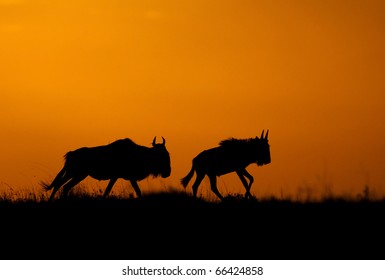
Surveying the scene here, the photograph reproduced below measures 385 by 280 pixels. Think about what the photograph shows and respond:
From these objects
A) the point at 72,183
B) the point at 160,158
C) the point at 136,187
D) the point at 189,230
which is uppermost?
the point at 160,158

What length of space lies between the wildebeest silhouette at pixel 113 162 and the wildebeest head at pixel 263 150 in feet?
7.26

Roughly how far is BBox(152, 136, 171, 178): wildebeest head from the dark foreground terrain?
3.83 metres

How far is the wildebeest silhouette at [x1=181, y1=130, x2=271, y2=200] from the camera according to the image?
2367 centimetres

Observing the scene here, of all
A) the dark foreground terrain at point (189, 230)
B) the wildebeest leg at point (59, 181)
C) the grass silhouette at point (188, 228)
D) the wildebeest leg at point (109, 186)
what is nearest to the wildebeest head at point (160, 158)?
the wildebeest leg at point (109, 186)

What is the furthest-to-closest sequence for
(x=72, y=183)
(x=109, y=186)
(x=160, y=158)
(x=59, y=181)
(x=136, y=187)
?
→ (x=160, y=158) → (x=72, y=183) → (x=59, y=181) → (x=136, y=187) → (x=109, y=186)

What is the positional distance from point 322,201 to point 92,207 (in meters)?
4.15

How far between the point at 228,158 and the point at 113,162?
2.72 m

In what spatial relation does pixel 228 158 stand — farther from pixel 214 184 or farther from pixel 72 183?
pixel 72 183

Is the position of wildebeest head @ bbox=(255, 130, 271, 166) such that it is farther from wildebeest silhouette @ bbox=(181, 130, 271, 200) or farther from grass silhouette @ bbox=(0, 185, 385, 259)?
grass silhouette @ bbox=(0, 185, 385, 259)

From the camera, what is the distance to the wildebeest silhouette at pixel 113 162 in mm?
22391

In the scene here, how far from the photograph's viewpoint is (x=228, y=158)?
23.7 m

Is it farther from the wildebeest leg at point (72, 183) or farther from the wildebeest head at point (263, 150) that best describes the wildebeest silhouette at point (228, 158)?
the wildebeest leg at point (72, 183)

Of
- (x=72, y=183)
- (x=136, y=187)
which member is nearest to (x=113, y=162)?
(x=72, y=183)

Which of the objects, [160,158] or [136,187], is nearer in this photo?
[136,187]
